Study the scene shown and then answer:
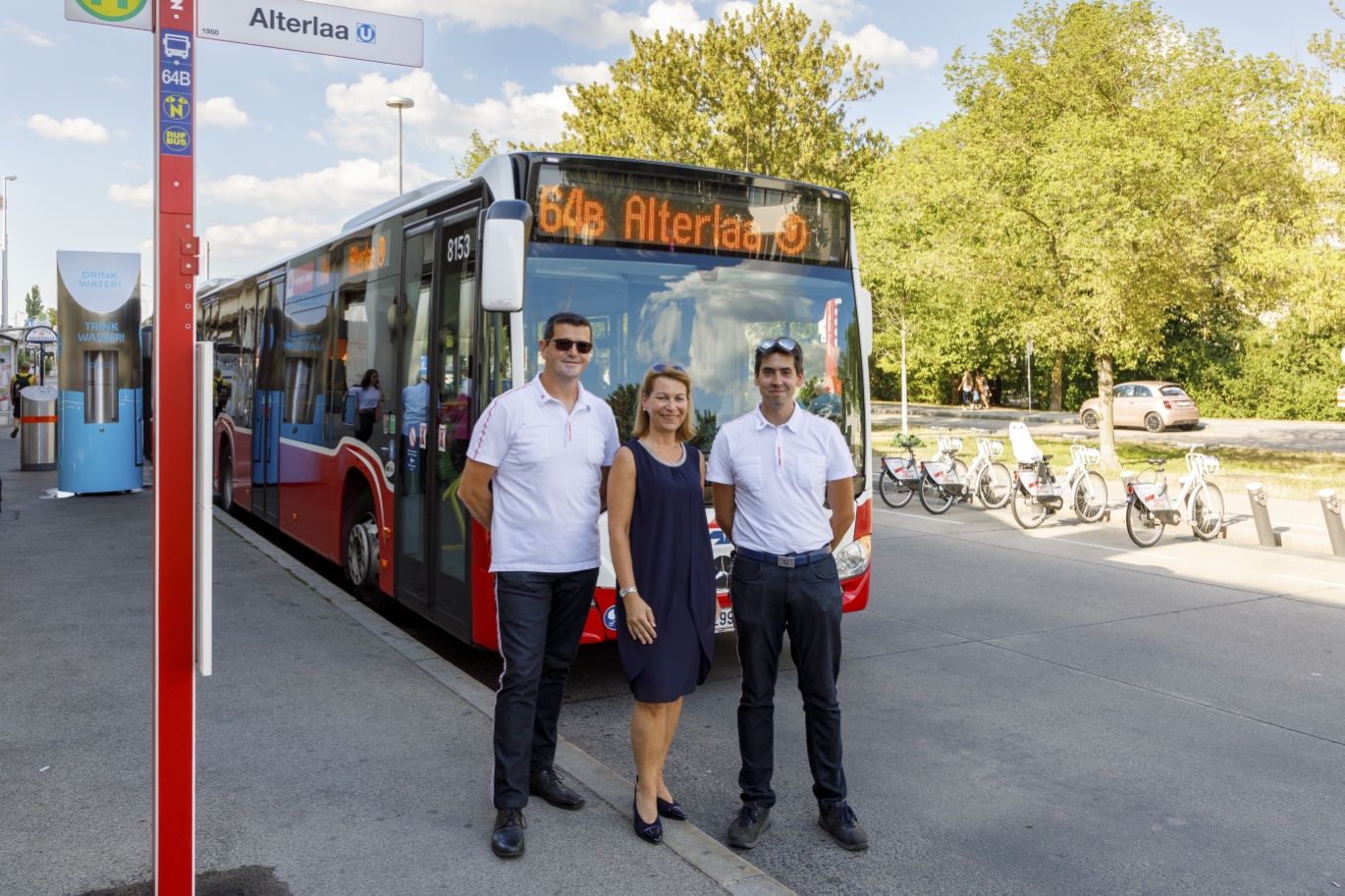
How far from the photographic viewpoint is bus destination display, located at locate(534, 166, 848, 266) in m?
5.82

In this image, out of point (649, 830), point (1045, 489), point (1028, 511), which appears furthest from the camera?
point (1028, 511)

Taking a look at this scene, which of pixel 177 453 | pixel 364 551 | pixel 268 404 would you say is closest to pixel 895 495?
pixel 268 404

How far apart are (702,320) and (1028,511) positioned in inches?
343

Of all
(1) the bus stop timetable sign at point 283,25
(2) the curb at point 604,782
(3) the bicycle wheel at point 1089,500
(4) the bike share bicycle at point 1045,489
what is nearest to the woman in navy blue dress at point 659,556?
(2) the curb at point 604,782

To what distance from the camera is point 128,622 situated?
24.1 ft

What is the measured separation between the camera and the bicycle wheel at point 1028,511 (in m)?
13.4

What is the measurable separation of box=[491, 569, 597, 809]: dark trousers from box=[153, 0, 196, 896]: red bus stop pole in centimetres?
121

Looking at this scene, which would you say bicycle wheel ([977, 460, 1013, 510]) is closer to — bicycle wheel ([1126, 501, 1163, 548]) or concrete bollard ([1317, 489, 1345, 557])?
bicycle wheel ([1126, 501, 1163, 548])

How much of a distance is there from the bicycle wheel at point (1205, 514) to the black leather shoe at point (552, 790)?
10373 millimetres

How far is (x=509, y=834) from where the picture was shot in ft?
12.7

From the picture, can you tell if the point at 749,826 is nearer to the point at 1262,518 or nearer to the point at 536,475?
the point at 536,475

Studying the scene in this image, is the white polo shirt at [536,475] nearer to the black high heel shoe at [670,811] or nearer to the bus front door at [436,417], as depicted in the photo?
the black high heel shoe at [670,811]

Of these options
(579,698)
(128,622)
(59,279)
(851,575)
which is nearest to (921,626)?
(851,575)

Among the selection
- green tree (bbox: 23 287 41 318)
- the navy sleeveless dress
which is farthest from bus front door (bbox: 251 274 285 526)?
green tree (bbox: 23 287 41 318)
